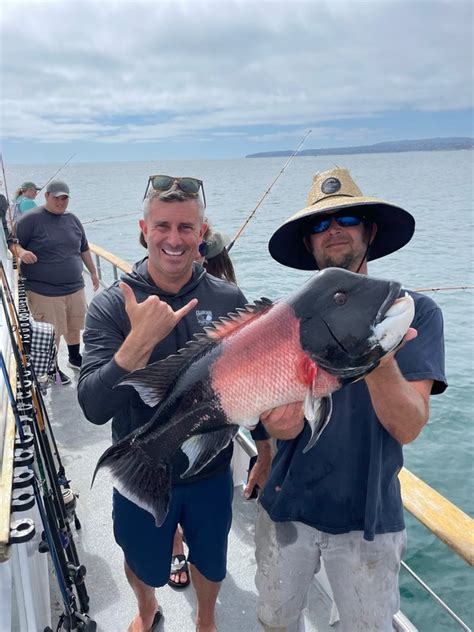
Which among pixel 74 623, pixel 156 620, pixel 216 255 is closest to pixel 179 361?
pixel 74 623

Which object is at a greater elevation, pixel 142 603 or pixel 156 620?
pixel 142 603

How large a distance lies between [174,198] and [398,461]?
4.93 feet

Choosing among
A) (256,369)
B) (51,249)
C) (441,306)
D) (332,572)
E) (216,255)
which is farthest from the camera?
(441,306)

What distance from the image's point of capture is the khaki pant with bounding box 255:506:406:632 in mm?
2016

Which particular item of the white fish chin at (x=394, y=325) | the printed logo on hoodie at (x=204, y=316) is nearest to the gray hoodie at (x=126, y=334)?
the printed logo on hoodie at (x=204, y=316)

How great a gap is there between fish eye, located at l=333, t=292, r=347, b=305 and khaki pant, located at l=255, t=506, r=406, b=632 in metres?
1.08

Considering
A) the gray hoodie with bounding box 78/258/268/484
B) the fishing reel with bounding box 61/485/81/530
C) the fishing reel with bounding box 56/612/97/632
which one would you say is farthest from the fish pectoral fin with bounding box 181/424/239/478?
the fishing reel with bounding box 61/485/81/530

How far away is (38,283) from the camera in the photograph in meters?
5.85

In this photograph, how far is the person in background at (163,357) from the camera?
6.36 ft

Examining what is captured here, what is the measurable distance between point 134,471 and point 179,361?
47cm

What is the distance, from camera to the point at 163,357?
230 centimetres

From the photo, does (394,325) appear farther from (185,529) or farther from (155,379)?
(185,529)

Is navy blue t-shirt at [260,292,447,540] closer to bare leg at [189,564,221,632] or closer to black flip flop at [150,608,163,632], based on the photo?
bare leg at [189,564,221,632]

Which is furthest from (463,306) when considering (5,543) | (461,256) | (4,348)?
(5,543)
